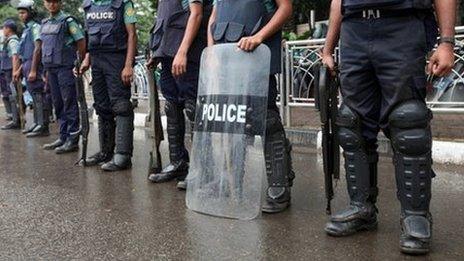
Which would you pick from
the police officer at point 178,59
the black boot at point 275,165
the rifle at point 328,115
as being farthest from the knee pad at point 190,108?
the rifle at point 328,115

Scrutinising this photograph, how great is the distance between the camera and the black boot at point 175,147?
4523mm

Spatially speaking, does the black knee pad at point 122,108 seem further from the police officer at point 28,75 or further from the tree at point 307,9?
the tree at point 307,9

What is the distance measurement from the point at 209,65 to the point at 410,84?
123 centimetres

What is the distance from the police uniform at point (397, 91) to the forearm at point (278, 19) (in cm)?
51

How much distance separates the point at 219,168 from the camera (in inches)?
135

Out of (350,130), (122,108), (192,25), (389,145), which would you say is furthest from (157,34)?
(389,145)

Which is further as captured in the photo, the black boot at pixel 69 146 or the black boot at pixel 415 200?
the black boot at pixel 69 146

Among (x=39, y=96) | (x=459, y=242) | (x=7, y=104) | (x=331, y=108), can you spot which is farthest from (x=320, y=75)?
(x=7, y=104)

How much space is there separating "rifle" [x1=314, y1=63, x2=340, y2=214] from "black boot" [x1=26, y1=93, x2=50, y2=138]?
5632mm

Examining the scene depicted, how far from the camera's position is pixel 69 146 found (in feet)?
21.0

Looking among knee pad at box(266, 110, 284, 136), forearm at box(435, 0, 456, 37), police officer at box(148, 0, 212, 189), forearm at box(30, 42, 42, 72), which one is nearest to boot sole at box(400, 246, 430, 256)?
forearm at box(435, 0, 456, 37)

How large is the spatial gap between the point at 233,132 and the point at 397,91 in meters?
0.99

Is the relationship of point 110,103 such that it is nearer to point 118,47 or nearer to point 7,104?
point 118,47

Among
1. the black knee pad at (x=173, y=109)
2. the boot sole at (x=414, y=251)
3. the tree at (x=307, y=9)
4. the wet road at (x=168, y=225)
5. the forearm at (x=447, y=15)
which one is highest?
the tree at (x=307, y=9)
